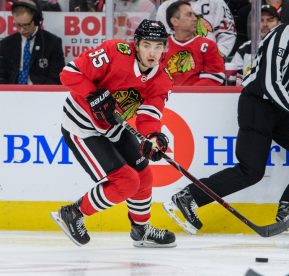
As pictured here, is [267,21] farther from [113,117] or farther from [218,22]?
[113,117]

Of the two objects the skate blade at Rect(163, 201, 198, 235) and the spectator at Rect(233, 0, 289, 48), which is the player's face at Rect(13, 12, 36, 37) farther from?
the skate blade at Rect(163, 201, 198, 235)

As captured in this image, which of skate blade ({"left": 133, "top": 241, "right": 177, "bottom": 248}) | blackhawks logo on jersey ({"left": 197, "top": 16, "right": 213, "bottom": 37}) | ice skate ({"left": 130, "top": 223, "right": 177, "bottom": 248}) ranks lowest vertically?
skate blade ({"left": 133, "top": 241, "right": 177, "bottom": 248})

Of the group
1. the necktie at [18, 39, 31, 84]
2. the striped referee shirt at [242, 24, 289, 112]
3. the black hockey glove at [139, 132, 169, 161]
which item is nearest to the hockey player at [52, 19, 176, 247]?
the black hockey glove at [139, 132, 169, 161]

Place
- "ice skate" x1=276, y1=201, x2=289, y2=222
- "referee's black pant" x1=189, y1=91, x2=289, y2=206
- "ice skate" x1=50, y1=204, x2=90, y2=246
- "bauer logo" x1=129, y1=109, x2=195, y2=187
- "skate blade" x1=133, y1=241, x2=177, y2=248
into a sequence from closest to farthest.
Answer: "ice skate" x1=50, y1=204, x2=90, y2=246
"skate blade" x1=133, y1=241, x2=177, y2=248
"referee's black pant" x1=189, y1=91, x2=289, y2=206
"ice skate" x1=276, y1=201, x2=289, y2=222
"bauer logo" x1=129, y1=109, x2=195, y2=187

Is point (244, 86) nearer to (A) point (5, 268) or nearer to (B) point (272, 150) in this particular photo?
(B) point (272, 150)

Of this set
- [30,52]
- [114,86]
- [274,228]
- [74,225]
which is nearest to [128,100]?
[114,86]

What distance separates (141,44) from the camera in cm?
490

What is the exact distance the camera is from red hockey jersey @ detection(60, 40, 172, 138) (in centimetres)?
490

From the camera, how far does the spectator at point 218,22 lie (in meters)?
6.36

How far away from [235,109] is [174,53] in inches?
22.8

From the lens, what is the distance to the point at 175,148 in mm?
5758

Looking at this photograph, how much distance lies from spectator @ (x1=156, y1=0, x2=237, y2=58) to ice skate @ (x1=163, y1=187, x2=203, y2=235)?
113 cm

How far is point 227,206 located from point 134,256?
0.50m

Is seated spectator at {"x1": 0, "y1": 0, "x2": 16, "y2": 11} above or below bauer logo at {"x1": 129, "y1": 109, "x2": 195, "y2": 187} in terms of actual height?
above
